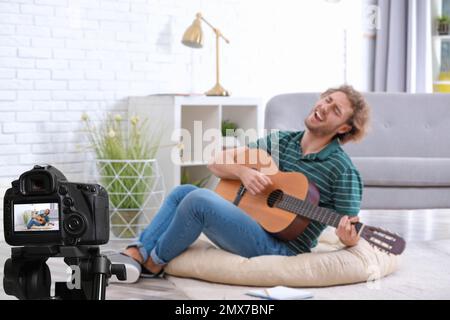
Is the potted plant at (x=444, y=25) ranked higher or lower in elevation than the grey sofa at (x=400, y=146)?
higher

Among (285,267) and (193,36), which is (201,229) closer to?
(285,267)

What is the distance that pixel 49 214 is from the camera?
1.21m

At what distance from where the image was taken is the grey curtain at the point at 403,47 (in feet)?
18.7

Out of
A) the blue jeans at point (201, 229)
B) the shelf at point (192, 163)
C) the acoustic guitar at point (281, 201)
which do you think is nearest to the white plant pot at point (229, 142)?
the shelf at point (192, 163)

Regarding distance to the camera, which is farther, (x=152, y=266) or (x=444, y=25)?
(x=444, y=25)

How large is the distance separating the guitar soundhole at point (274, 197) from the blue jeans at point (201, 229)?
10cm

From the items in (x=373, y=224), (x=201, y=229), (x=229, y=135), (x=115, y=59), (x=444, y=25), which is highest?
(x=444, y=25)

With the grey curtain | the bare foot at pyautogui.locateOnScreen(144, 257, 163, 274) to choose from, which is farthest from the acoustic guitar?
the grey curtain

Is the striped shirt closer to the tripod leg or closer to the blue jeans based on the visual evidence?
the blue jeans

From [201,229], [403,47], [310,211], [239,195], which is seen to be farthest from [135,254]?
[403,47]

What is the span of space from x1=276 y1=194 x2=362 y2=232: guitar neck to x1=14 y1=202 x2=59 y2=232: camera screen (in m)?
1.71

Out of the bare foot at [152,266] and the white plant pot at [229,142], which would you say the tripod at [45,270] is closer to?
the bare foot at [152,266]

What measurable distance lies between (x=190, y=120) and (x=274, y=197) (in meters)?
1.62

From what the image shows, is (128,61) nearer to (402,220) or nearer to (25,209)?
(402,220)
